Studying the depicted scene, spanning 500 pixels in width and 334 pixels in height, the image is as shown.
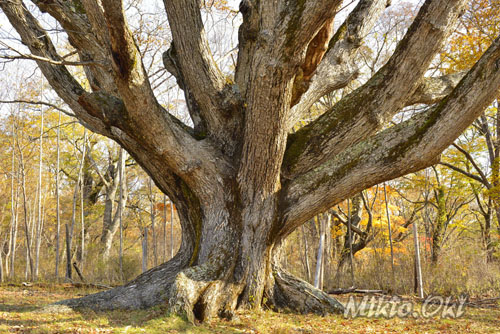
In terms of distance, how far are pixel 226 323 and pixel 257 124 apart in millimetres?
2434

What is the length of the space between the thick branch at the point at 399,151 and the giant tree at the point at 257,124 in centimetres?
1

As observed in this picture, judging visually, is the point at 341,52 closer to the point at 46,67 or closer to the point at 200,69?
the point at 200,69

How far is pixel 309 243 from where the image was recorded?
580 inches

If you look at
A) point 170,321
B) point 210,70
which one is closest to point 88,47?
point 210,70

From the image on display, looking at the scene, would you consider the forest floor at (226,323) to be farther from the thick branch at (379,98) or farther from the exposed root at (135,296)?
the thick branch at (379,98)

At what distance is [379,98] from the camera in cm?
502

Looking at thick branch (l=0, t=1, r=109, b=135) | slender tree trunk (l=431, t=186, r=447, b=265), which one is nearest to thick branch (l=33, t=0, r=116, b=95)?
thick branch (l=0, t=1, r=109, b=135)

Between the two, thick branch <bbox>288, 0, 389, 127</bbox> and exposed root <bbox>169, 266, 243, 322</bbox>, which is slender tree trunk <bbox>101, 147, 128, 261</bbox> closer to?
thick branch <bbox>288, 0, 389, 127</bbox>

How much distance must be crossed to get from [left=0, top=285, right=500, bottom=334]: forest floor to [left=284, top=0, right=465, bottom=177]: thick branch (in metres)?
2.01

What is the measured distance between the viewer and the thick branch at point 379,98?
14.5ft

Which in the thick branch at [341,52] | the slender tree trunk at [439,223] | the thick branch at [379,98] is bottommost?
the slender tree trunk at [439,223]

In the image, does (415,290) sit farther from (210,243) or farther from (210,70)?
(210,70)

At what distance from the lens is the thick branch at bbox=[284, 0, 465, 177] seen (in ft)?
14.5

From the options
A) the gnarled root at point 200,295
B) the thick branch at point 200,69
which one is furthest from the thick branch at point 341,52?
the gnarled root at point 200,295
